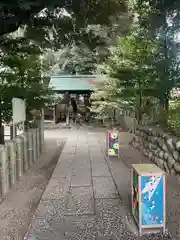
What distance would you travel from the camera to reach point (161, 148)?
6.37 meters

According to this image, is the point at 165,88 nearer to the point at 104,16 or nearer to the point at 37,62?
the point at 104,16

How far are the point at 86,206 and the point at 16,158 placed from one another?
246 cm

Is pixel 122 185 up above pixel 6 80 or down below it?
below

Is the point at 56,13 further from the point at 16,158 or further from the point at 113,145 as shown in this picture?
the point at 113,145

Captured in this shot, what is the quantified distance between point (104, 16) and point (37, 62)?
424 cm

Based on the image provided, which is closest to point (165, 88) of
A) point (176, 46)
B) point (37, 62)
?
point (176, 46)

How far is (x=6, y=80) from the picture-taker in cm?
880

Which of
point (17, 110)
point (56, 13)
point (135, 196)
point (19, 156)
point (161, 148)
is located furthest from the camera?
point (17, 110)

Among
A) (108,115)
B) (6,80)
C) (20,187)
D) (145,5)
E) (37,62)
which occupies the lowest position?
(20,187)

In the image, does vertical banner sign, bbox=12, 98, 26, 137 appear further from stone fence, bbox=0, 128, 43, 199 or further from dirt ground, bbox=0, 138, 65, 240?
dirt ground, bbox=0, 138, 65, 240

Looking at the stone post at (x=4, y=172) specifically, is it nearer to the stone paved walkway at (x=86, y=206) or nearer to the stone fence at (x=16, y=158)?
the stone fence at (x=16, y=158)

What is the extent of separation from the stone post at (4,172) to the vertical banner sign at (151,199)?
2.67m

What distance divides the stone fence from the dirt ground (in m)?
0.13

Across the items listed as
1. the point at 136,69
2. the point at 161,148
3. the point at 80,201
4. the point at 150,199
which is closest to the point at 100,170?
the point at 161,148
